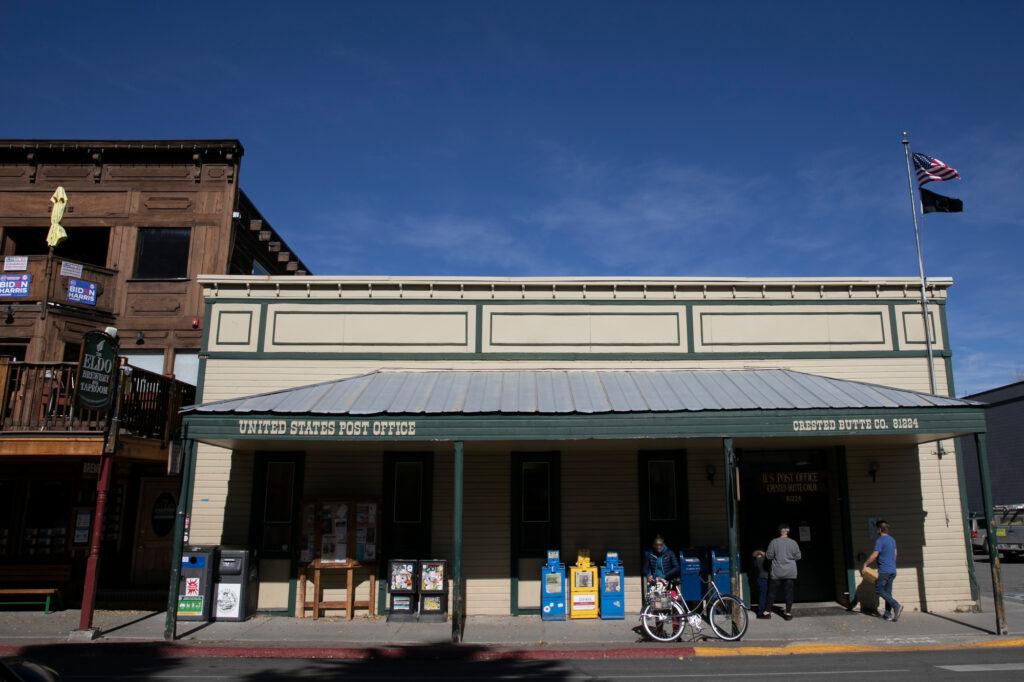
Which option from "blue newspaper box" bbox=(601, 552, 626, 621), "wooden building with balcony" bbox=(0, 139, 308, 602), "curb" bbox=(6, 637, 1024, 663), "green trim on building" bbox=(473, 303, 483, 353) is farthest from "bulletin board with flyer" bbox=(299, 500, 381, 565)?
"blue newspaper box" bbox=(601, 552, 626, 621)

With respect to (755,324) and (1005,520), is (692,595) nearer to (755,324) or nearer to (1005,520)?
(755,324)

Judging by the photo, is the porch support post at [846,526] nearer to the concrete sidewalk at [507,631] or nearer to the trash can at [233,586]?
the concrete sidewalk at [507,631]

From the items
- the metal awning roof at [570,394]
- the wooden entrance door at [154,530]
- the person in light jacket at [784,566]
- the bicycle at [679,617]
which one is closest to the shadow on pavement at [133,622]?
the wooden entrance door at [154,530]

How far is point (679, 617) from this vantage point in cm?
1121

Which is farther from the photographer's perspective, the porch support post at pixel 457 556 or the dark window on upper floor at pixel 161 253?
the dark window on upper floor at pixel 161 253

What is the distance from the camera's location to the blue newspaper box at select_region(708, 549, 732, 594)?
43.3 feet

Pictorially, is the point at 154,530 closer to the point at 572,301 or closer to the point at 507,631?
the point at 507,631

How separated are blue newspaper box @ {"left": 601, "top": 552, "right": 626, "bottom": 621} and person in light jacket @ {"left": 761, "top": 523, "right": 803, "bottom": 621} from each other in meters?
2.47

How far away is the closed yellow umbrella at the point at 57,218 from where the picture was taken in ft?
57.0

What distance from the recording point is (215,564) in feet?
43.0

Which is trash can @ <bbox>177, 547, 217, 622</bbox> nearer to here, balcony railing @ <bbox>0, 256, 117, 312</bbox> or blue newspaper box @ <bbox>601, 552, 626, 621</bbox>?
blue newspaper box @ <bbox>601, 552, 626, 621</bbox>

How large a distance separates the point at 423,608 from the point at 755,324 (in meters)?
8.43

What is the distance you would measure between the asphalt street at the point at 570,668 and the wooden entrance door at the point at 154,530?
19.7 ft

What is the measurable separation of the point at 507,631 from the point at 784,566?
4829 mm
